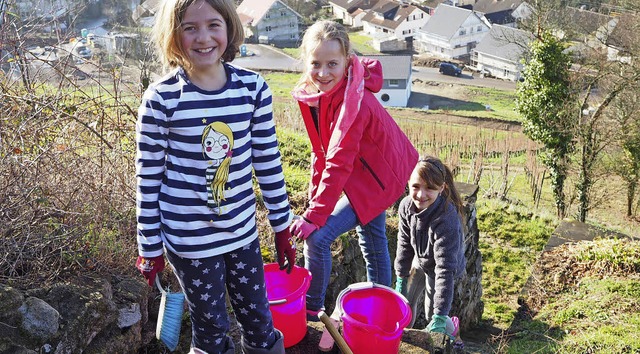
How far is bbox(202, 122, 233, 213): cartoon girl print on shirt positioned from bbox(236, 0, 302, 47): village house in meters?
33.7

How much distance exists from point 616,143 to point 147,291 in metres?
12.8

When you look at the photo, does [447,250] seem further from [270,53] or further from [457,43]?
[457,43]

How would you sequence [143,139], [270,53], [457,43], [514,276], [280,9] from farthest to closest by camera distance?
[457,43], [280,9], [270,53], [514,276], [143,139]

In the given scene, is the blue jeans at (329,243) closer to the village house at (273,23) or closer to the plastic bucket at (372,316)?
the plastic bucket at (372,316)

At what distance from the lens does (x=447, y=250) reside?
3246mm

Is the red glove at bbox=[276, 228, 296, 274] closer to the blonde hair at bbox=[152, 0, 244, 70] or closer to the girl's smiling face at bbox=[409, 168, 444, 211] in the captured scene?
the blonde hair at bbox=[152, 0, 244, 70]

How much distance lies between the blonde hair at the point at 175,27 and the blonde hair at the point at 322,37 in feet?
2.20

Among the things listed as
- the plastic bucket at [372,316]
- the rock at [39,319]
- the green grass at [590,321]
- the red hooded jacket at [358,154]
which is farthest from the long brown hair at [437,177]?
the rock at [39,319]

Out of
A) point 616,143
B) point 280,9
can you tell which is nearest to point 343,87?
point 616,143

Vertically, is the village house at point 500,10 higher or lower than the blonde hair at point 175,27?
higher

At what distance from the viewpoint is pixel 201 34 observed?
216cm

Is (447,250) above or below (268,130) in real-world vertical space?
below

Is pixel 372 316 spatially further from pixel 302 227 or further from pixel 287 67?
pixel 287 67

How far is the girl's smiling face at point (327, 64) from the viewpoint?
9.47 feet
